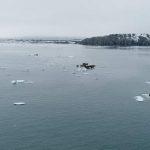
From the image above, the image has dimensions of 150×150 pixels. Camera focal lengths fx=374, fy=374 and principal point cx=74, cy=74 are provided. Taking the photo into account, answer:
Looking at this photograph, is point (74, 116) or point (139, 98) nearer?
point (74, 116)

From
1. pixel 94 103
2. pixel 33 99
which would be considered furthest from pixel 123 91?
pixel 33 99

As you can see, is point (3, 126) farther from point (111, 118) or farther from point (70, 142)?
point (111, 118)

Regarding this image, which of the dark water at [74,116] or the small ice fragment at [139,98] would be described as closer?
the dark water at [74,116]

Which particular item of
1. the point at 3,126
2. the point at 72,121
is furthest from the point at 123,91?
the point at 3,126

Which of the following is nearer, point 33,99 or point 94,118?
point 94,118

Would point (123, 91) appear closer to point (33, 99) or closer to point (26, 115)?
point (33, 99)

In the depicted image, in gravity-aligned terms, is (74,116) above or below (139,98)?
below

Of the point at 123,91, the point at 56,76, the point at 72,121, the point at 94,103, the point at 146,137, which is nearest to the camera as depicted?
the point at 146,137

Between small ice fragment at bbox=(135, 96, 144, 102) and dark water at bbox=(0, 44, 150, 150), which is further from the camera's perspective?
small ice fragment at bbox=(135, 96, 144, 102)

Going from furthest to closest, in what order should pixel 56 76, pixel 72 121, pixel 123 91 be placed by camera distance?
pixel 56 76 < pixel 123 91 < pixel 72 121
